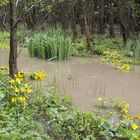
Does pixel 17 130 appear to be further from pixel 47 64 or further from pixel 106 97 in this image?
pixel 47 64

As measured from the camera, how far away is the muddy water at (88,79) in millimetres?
5203

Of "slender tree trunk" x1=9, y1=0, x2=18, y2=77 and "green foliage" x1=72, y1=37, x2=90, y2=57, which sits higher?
"slender tree trunk" x1=9, y1=0, x2=18, y2=77

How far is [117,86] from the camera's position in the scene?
6.00 metres

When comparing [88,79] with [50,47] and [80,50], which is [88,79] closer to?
[50,47]

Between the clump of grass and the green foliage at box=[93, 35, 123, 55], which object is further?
the clump of grass

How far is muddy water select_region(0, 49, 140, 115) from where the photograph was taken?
5203 millimetres

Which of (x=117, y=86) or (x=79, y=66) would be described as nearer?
(x=117, y=86)

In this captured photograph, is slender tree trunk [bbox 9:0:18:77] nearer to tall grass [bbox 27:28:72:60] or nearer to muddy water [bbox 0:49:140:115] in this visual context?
muddy water [bbox 0:49:140:115]

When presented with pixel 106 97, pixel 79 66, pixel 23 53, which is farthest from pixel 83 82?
pixel 23 53

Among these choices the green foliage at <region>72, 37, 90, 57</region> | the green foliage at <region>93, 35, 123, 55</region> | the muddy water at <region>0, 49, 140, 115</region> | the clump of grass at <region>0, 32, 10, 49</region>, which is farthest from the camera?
the clump of grass at <region>0, 32, 10, 49</region>

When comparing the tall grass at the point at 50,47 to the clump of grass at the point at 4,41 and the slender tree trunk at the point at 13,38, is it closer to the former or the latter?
the clump of grass at the point at 4,41

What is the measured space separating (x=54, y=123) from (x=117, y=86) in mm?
2566

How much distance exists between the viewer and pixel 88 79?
6500 mm

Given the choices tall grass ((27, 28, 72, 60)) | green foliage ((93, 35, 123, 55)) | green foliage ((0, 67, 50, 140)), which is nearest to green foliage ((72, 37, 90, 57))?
green foliage ((93, 35, 123, 55))
